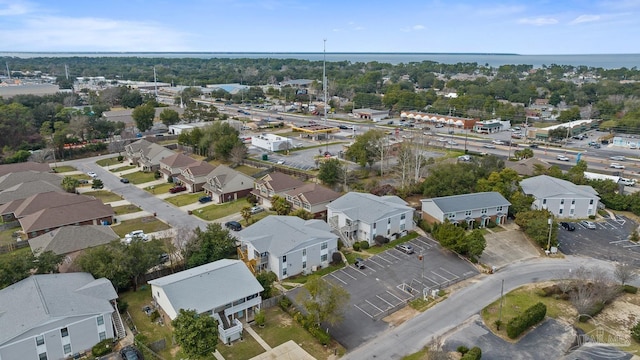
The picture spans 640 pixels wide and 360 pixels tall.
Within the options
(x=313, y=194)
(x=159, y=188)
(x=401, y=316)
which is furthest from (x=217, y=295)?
(x=159, y=188)

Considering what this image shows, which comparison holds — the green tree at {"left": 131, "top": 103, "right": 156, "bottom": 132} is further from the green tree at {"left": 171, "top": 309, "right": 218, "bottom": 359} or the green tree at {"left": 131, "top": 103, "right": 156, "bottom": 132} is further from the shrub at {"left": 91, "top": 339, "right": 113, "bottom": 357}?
the green tree at {"left": 171, "top": 309, "right": 218, "bottom": 359}

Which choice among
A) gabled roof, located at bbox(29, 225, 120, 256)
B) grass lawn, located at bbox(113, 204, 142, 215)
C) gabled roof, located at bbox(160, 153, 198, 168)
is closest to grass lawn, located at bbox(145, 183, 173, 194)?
gabled roof, located at bbox(160, 153, 198, 168)

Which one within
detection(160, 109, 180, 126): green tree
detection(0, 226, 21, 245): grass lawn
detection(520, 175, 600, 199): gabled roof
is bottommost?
detection(0, 226, 21, 245): grass lawn

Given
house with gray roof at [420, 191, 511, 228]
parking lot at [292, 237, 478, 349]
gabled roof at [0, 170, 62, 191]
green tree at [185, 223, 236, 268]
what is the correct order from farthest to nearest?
1. gabled roof at [0, 170, 62, 191]
2. house with gray roof at [420, 191, 511, 228]
3. green tree at [185, 223, 236, 268]
4. parking lot at [292, 237, 478, 349]

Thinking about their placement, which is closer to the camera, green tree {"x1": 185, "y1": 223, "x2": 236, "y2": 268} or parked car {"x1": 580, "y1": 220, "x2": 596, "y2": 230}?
green tree {"x1": 185, "y1": 223, "x2": 236, "y2": 268}

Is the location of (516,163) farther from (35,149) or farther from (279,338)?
(35,149)

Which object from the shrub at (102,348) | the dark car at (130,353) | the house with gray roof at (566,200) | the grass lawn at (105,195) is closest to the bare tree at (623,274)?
the house with gray roof at (566,200)

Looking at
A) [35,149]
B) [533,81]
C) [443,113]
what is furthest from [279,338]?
[533,81]

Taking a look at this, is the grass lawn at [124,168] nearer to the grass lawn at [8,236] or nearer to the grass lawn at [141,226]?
the grass lawn at [8,236]
